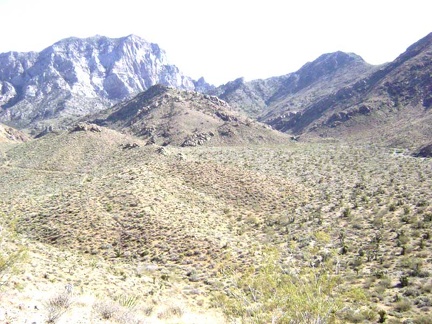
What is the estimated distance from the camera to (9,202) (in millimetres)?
37656

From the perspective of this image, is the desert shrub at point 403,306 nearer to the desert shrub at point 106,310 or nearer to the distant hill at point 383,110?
the desert shrub at point 106,310

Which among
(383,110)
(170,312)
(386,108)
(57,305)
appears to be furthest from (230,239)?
(386,108)

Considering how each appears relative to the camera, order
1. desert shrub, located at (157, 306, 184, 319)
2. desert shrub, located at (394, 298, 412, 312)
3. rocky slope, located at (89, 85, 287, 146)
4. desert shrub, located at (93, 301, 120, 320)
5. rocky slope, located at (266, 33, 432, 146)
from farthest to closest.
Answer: rocky slope, located at (89, 85, 287, 146), rocky slope, located at (266, 33, 432, 146), desert shrub, located at (157, 306, 184, 319), desert shrub, located at (394, 298, 412, 312), desert shrub, located at (93, 301, 120, 320)

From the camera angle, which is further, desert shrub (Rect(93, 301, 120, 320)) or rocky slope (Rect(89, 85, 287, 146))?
rocky slope (Rect(89, 85, 287, 146))

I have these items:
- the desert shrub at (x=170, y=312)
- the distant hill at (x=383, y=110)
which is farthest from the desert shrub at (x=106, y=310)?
the distant hill at (x=383, y=110)

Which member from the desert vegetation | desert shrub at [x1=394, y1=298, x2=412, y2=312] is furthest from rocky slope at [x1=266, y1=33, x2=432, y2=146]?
desert shrub at [x1=394, y1=298, x2=412, y2=312]

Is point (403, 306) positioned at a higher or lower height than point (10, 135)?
lower

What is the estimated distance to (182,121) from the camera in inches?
4028

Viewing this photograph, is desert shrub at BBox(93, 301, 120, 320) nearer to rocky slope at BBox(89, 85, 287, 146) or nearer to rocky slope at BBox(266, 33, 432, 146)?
rocky slope at BBox(89, 85, 287, 146)

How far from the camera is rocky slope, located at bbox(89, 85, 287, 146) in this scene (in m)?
93.8

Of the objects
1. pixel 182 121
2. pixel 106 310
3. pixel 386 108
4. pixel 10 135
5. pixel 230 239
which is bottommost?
pixel 230 239

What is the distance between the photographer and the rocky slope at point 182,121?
93812 millimetres

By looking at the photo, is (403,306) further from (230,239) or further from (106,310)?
(230,239)

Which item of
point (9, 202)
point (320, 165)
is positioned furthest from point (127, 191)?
point (320, 165)
